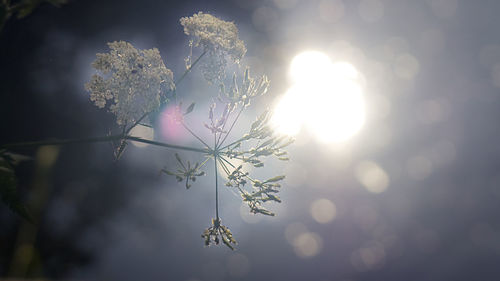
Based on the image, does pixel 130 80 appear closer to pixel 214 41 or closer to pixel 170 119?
pixel 170 119

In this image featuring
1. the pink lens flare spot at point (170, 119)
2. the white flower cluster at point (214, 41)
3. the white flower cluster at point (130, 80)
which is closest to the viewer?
the white flower cluster at point (130, 80)

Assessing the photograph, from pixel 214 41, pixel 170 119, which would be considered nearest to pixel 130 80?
pixel 170 119

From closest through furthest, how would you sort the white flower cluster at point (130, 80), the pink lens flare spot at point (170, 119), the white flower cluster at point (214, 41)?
the white flower cluster at point (130, 80), the pink lens flare spot at point (170, 119), the white flower cluster at point (214, 41)

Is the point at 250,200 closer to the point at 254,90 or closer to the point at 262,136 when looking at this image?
the point at 262,136

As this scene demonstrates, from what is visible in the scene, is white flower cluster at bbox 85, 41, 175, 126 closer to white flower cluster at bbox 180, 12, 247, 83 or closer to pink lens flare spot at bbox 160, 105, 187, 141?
pink lens flare spot at bbox 160, 105, 187, 141

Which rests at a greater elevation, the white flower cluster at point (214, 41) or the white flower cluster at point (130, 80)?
the white flower cluster at point (214, 41)

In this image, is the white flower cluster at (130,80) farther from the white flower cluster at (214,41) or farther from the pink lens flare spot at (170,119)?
the white flower cluster at (214,41)
